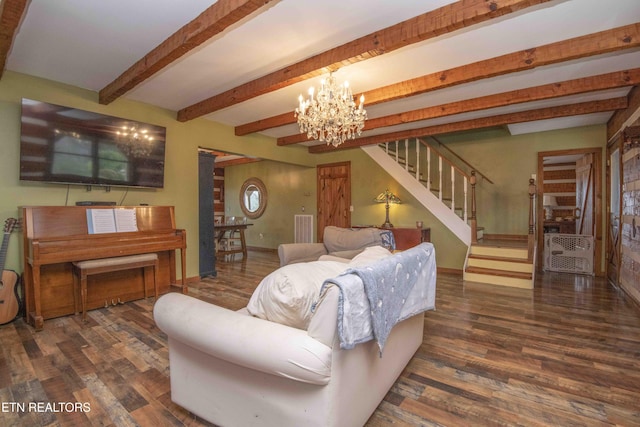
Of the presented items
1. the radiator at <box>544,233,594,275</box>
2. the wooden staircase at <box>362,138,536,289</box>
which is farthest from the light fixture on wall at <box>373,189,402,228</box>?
the radiator at <box>544,233,594,275</box>

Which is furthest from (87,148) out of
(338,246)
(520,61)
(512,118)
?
(512,118)

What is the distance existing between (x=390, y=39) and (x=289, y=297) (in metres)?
2.06

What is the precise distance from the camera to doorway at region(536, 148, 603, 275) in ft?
15.9

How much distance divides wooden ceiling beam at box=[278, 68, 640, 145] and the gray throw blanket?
273cm

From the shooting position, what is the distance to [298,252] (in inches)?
144

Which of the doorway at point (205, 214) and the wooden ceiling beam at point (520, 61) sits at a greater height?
the wooden ceiling beam at point (520, 61)

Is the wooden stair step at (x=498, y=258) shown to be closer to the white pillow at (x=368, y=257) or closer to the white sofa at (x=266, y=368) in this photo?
the white pillow at (x=368, y=257)

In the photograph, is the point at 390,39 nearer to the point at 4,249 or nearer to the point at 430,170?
the point at 4,249

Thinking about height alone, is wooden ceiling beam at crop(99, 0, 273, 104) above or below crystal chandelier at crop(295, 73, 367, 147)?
above

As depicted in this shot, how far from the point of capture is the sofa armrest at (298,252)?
358 centimetres

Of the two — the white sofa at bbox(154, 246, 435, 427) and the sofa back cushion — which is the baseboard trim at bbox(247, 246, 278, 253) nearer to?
the sofa back cushion

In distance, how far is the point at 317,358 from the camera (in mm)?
1117

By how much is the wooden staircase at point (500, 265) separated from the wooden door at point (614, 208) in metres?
1.06

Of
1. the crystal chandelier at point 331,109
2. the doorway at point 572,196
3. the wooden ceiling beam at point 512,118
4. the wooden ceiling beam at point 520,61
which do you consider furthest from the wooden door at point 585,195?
the crystal chandelier at point 331,109
